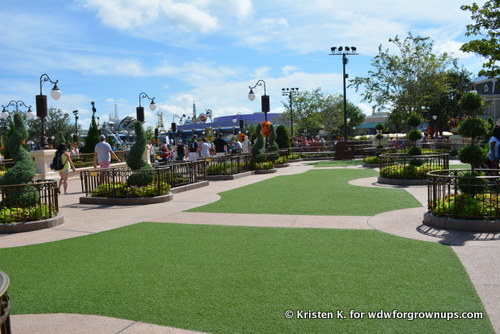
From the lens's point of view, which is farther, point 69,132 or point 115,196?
point 69,132

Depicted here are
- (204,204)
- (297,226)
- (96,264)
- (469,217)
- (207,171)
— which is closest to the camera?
(96,264)

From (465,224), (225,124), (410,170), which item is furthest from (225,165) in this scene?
(225,124)

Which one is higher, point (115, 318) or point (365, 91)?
point (365, 91)

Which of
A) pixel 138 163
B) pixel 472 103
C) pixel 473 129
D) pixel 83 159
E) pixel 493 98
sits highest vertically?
pixel 493 98

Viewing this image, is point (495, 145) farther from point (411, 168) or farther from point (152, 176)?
point (152, 176)

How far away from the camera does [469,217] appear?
24.9 ft

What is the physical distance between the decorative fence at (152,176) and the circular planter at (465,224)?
25.1ft

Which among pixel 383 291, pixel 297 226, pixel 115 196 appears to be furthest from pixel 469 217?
pixel 115 196

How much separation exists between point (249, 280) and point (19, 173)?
6648 mm

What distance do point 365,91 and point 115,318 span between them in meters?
31.4

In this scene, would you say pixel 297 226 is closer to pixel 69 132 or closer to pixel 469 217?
pixel 469 217

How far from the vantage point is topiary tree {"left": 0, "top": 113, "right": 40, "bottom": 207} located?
373 inches

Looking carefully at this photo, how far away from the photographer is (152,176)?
42.7 feet

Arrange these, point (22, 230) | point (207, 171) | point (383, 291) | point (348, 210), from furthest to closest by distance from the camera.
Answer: point (207, 171), point (348, 210), point (22, 230), point (383, 291)
